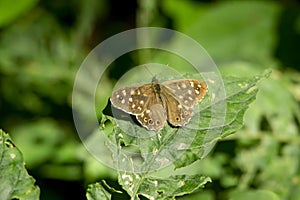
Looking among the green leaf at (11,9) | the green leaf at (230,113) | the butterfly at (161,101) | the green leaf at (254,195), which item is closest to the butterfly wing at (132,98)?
the butterfly at (161,101)

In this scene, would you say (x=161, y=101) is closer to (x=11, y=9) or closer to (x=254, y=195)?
(x=254, y=195)

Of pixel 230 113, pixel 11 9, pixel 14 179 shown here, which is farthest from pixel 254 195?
pixel 11 9

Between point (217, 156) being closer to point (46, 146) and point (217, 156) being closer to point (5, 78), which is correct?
point (46, 146)

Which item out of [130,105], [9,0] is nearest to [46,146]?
[9,0]

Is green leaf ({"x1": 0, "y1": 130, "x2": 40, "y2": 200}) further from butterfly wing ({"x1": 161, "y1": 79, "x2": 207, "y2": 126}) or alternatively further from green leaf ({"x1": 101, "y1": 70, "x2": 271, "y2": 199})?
butterfly wing ({"x1": 161, "y1": 79, "x2": 207, "y2": 126})

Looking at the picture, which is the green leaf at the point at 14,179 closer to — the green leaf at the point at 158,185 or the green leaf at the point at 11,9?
the green leaf at the point at 158,185
